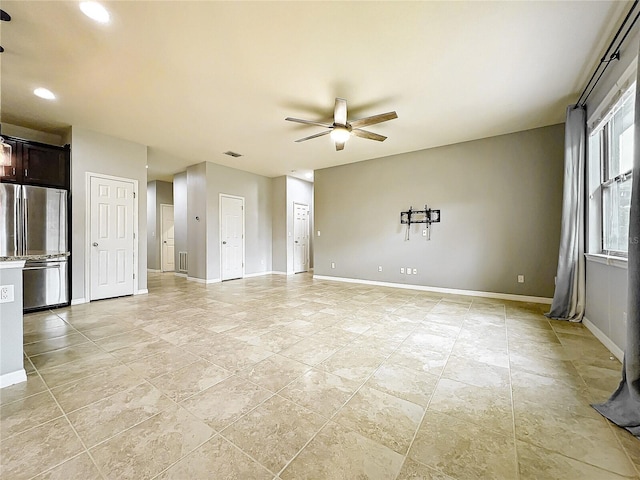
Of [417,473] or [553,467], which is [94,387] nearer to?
[417,473]

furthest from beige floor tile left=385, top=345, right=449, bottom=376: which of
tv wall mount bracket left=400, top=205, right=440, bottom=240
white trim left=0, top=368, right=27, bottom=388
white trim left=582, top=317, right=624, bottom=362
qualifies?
tv wall mount bracket left=400, top=205, right=440, bottom=240

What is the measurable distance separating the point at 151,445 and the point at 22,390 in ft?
4.48

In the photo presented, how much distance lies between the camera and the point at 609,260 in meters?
2.70

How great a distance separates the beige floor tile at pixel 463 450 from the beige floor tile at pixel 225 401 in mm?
1025

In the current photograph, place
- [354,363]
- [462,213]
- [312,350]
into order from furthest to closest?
[462,213], [312,350], [354,363]

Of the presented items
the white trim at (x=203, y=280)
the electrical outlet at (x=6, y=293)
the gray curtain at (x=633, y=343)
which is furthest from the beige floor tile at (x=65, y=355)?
the gray curtain at (x=633, y=343)

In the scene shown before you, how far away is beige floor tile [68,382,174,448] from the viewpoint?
58.9 inches

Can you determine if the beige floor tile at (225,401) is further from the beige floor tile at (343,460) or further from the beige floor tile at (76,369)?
the beige floor tile at (76,369)

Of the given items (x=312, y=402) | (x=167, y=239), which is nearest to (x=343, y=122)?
(x=312, y=402)

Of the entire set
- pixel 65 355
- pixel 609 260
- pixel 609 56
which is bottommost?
pixel 65 355

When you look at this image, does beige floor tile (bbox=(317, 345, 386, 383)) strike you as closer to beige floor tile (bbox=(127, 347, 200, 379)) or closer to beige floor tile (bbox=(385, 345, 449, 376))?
beige floor tile (bbox=(385, 345, 449, 376))

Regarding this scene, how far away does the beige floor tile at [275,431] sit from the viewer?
1.34 metres

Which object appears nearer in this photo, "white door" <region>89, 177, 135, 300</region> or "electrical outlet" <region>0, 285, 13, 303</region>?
"electrical outlet" <region>0, 285, 13, 303</region>

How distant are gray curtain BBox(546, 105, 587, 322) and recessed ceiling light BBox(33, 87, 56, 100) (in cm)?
683
